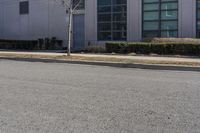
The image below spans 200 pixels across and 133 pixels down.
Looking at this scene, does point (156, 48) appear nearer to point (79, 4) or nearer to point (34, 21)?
point (79, 4)

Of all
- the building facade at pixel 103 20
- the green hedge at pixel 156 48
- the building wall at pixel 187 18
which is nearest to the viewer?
the green hedge at pixel 156 48

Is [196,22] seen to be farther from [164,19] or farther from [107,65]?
[107,65]

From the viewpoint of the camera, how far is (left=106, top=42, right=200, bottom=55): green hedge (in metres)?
23.6

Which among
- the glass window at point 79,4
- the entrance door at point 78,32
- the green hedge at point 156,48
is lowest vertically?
the green hedge at point 156,48

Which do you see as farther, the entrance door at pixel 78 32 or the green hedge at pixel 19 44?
the green hedge at pixel 19 44

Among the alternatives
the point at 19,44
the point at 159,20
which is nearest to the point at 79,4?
the point at 19,44

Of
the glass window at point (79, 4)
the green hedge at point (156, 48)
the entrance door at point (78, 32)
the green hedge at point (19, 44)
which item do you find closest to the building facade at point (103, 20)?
the entrance door at point (78, 32)

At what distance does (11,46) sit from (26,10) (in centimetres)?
393

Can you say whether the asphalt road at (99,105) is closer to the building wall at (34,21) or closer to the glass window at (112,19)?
the glass window at (112,19)

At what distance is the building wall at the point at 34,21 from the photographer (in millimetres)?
33594

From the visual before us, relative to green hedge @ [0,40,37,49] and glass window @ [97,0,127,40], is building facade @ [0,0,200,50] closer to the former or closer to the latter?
glass window @ [97,0,127,40]

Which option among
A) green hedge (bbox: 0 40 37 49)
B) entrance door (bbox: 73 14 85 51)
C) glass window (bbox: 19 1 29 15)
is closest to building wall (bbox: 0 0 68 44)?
glass window (bbox: 19 1 29 15)

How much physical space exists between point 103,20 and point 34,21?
7221 millimetres

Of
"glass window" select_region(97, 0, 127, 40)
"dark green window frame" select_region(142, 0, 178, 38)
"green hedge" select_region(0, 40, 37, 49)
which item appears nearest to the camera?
"dark green window frame" select_region(142, 0, 178, 38)
